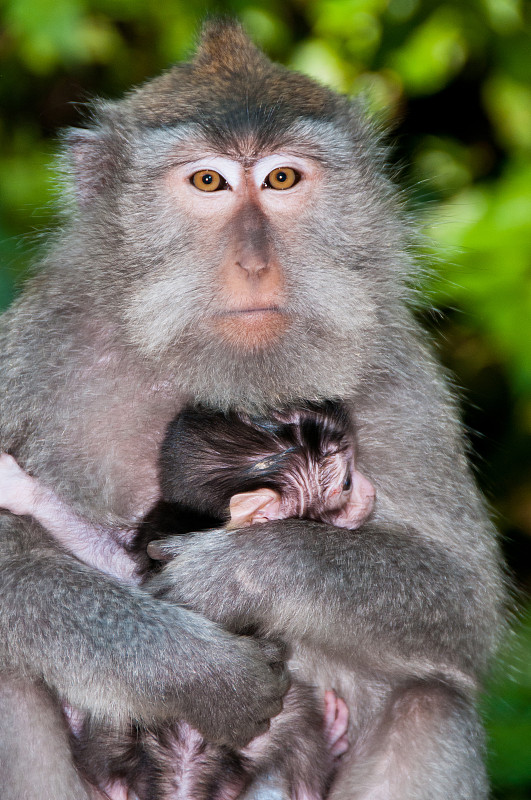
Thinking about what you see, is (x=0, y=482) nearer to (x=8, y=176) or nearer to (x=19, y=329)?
(x=19, y=329)

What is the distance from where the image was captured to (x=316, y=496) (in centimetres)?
357

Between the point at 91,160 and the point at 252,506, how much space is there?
56.9 inches

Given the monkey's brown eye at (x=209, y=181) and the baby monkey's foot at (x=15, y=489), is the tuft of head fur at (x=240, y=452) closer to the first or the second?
the baby monkey's foot at (x=15, y=489)

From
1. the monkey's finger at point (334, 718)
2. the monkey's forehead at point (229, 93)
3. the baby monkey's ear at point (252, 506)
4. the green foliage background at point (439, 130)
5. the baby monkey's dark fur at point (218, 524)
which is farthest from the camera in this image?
the green foliage background at point (439, 130)

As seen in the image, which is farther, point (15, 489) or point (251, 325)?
point (15, 489)

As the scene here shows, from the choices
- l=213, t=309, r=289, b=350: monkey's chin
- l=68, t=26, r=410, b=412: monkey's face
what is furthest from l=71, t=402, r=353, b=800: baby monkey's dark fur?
l=213, t=309, r=289, b=350: monkey's chin

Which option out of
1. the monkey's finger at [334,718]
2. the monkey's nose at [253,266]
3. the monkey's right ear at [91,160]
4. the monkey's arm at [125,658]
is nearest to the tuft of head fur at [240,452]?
A: the monkey's arm at [125,658]

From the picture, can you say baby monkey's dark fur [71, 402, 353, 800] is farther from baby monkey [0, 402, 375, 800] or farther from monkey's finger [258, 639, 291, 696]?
monkey's finger [258, 639, 291, 696]

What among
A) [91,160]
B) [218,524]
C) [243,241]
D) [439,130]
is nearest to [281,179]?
[243,241]

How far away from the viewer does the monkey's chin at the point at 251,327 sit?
331cm

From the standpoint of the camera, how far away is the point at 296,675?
369 cm

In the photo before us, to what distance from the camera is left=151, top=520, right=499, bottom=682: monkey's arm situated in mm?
3369

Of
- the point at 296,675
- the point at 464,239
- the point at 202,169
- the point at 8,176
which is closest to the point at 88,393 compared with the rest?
the point at 202,169

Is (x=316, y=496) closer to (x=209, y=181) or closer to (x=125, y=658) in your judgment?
(x=125, y=658)
